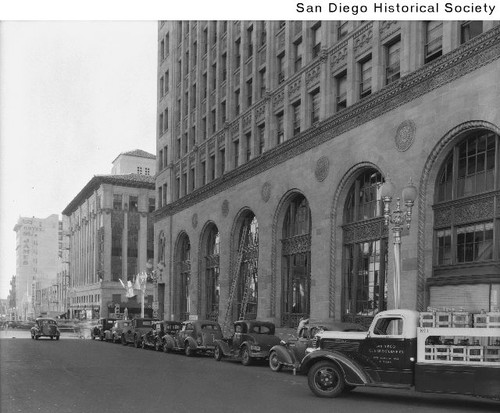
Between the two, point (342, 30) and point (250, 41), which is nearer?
point (342, 30)

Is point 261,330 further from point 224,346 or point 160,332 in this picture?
point 160,332

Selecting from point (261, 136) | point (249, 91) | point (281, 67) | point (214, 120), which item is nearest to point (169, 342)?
point (261, 136)

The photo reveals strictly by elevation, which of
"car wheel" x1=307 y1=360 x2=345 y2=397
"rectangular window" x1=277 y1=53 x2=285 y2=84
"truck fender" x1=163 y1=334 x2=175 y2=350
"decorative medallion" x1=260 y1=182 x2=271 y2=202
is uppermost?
"rectangular window" x1=277 y1=53 x2=285 y2=84

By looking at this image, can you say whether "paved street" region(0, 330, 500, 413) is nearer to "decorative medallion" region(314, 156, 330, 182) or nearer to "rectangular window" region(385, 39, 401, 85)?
"decorative medallion" region(314, 156, 330, 182)

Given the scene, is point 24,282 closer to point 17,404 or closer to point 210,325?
point 210,325

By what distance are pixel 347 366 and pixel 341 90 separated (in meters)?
17.9

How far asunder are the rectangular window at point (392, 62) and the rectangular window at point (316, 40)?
18.8 feet

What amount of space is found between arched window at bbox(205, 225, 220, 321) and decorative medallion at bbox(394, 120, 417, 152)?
2093cm

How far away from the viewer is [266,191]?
3478 centimetres

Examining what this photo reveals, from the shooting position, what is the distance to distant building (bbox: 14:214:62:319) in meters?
128

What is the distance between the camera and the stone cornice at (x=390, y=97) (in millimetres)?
20375

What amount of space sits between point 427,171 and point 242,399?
12.5 metres

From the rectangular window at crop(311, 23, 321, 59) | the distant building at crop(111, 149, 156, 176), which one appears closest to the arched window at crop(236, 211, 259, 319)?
the rectangular window at crop(311, 23, 321, 59)
